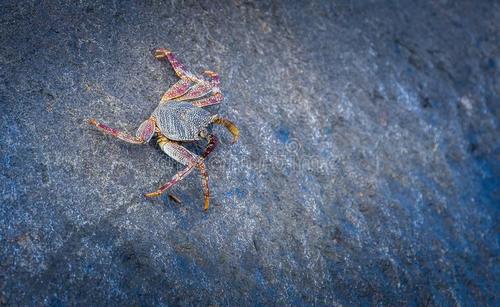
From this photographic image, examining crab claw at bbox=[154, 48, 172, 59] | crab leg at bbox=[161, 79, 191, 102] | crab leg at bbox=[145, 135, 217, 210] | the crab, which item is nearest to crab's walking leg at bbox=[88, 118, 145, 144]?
the crab

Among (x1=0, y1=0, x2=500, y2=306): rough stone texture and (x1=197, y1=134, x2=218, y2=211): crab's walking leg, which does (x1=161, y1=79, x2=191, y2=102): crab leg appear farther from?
(x1=197, y1=134, x2=218, y2=211): crab's walking leg

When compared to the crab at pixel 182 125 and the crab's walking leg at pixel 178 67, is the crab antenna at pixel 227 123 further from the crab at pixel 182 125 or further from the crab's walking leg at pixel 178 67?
the crab's walking leg at pixel 178 67

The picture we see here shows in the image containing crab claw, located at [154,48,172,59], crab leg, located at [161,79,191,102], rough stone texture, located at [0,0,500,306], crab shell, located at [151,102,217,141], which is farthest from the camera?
crab claw, located at [154,48,172,59]

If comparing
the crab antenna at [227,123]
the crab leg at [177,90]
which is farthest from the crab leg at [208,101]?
the crab antenna at [227,123]

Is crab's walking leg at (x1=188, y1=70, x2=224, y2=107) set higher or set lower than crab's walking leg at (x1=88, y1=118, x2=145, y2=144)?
higher

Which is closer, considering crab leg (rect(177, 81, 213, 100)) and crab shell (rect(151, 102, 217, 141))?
crab shell (rect(151, 102, 217, 141))

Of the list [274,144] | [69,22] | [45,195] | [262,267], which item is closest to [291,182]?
[274,144]
